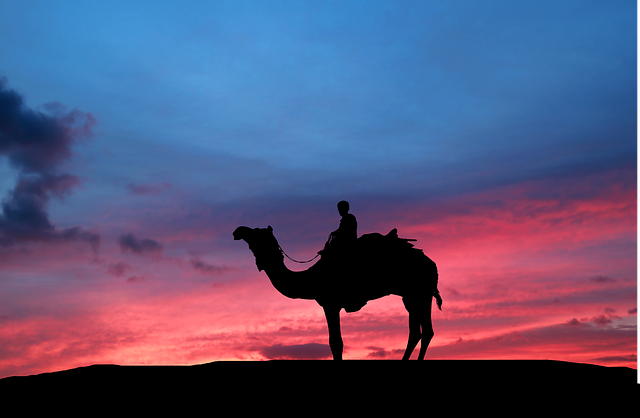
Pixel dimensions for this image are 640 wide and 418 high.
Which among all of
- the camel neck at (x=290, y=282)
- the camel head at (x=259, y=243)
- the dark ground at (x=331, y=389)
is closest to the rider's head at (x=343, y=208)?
the camel neck at (x=290, y=282)

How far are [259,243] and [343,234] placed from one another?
7.11ft

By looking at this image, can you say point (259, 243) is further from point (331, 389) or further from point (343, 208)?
point (331, 389)

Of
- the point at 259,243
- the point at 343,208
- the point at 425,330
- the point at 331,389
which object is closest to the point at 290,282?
the point at 259,243

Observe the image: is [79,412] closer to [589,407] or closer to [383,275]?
[383,275]

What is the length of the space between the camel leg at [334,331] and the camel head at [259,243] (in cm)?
189

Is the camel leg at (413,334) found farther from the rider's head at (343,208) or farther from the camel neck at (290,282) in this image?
the rider's head at (343,208)

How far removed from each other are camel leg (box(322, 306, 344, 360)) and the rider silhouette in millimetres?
1512

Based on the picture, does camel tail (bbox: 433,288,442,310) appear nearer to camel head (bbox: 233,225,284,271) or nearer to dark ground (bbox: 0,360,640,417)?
dark ground (bbox: 0,360,640,417)

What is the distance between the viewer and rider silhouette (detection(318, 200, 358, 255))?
575 inches

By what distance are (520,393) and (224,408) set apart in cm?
589

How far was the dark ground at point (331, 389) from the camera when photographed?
34.8ft

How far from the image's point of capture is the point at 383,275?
580 inches

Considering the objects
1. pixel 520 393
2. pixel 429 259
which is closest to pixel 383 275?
pixel 429 259

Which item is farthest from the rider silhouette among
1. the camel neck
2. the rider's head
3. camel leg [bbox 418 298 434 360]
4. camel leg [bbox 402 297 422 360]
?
camel leg [bbox 418 298 434 360]
